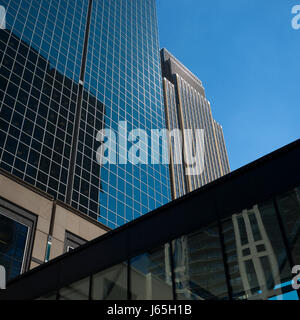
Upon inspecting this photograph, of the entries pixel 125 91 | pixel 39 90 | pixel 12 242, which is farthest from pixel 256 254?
pixel 125 91

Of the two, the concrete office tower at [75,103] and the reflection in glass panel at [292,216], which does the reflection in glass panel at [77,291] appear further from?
the concrete office tower at [75,103]

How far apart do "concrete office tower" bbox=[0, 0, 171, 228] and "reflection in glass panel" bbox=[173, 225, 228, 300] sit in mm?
37983

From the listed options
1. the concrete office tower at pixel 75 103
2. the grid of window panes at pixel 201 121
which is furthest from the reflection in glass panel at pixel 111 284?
the grid of window panes at pixel 201 121

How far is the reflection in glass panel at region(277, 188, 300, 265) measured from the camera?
12.7 meters

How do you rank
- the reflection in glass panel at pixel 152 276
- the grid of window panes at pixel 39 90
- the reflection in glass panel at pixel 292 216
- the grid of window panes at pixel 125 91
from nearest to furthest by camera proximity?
the reflection in glass panel at pixel 292 216
the reflection in glass panel at pixel 152 276
the grid of window panes at pixel 39 90
the grid of window panes at pixel 125 91

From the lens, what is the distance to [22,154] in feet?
172

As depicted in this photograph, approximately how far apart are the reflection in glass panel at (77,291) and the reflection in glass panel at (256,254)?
295 inches

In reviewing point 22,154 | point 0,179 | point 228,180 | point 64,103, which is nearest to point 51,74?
point 64,103

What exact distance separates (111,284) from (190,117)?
151063 millimetres

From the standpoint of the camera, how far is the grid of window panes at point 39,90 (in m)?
52.9

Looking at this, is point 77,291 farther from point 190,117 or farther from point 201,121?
point 201,121

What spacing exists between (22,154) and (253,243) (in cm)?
4300

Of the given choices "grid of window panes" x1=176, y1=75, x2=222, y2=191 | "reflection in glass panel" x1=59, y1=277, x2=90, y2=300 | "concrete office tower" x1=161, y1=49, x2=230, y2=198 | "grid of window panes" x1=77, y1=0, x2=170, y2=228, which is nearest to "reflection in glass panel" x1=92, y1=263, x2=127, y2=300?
"reflection in glass panel" x1=59, y1=277, x2=90, y2=300

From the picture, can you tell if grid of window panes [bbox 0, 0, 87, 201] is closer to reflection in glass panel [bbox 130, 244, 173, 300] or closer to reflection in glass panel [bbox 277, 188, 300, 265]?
reflection in glass panel [bbox 130, 244, 173, 300]
